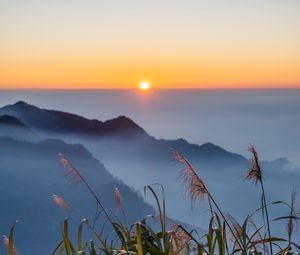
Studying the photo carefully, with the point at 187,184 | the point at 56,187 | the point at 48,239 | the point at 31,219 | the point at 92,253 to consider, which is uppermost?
the point at 56,187

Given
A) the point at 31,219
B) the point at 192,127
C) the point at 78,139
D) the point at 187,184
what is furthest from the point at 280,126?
the point at 187,184

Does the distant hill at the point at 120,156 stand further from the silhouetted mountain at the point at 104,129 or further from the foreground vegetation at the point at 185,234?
the foreground vegetation at the point at 185,234

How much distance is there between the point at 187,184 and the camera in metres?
2.12

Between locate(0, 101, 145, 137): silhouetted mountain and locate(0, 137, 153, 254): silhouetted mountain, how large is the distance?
12.7ft

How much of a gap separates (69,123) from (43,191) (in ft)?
83.0

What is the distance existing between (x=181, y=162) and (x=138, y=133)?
81.3 metres

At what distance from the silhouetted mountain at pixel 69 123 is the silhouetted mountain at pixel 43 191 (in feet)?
12.7

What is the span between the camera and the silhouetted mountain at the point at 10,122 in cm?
7512

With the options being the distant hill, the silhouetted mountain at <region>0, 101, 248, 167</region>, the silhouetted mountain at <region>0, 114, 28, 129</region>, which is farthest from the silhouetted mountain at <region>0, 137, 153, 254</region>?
the silhouetted mountain at <region>0, 101, 248, 167</region>

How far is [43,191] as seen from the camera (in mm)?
63125

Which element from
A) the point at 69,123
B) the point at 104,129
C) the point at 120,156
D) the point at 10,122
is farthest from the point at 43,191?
the point at 120,156

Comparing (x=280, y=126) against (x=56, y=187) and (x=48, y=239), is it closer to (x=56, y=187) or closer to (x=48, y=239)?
(x=56, y=187)

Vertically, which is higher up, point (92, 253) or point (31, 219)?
point (31, 219)

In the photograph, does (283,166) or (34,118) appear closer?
(283,166)
